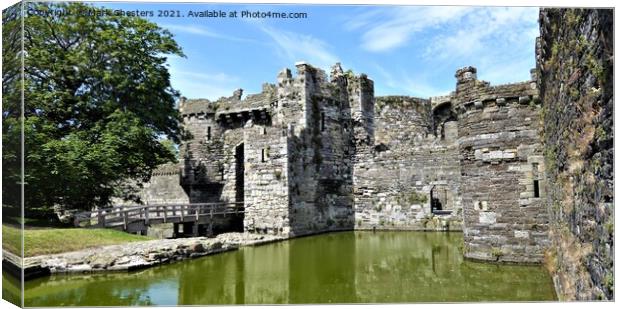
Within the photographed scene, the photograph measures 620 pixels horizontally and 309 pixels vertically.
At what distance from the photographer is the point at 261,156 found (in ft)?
64.7

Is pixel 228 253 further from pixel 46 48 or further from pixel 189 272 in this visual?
pixel 46 48

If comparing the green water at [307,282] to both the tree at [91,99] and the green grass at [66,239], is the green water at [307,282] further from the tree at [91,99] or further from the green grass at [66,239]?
the tree at [91,99]

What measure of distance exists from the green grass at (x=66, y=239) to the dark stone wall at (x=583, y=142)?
9.77 m

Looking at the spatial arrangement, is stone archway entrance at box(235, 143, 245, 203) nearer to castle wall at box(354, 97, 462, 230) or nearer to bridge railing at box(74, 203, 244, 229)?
bridge railing at box(74, 203, 244, 229)

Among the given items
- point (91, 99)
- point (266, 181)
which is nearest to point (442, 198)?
point (266, 181)

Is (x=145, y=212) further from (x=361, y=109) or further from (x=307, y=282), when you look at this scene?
(x=361, y=109)

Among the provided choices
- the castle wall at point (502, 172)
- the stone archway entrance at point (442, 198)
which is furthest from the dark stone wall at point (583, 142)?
the stone archway entrance at point (442, 198)

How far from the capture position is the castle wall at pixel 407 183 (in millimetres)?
20031

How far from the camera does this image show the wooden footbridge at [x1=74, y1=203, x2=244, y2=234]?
15.6 metres

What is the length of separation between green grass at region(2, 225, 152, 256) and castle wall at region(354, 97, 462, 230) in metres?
10.1

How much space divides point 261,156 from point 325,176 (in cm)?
296

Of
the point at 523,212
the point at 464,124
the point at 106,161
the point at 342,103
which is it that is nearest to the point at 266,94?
the point at 342,103

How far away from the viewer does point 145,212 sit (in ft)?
55.7

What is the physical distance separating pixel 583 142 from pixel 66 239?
11.6 m
